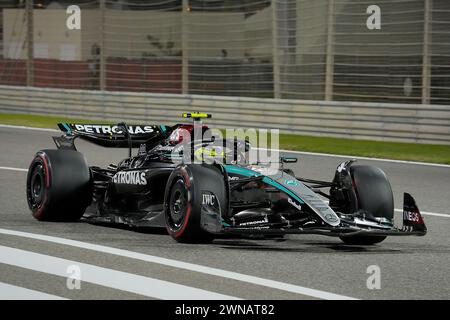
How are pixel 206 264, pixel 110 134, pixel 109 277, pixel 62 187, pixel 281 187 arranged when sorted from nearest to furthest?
1. pixel 109 277
2. pixel 206 264
3. pixel 281 187
4. pixel 62 187
5. pixel 110 134

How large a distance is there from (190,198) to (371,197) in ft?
5.48

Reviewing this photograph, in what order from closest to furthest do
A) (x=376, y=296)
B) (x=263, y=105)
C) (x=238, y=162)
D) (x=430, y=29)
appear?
(x=376, y=296)
(x=238, y=162)
(x=430, y=29)
(x=263, y=105)

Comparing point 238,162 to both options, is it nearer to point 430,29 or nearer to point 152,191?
point 152,191

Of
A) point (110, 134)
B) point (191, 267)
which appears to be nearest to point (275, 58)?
point (110, 134)

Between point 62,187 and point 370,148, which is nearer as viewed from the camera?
point 62,187

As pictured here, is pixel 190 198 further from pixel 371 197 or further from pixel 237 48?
pixel 237 48

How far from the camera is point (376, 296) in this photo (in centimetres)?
682

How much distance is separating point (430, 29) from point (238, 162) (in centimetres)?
964

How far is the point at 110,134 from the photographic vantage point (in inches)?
438

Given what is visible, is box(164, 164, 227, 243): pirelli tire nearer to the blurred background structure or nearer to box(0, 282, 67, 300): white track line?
box(0, 282, 67, 300): white track line

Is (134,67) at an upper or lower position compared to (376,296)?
upper

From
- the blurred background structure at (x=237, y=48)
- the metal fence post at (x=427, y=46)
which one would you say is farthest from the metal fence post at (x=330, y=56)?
the metal fence post at (x=427, y=46)

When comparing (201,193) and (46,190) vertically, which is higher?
(201,193)

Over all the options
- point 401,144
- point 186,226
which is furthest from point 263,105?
point 186,226
